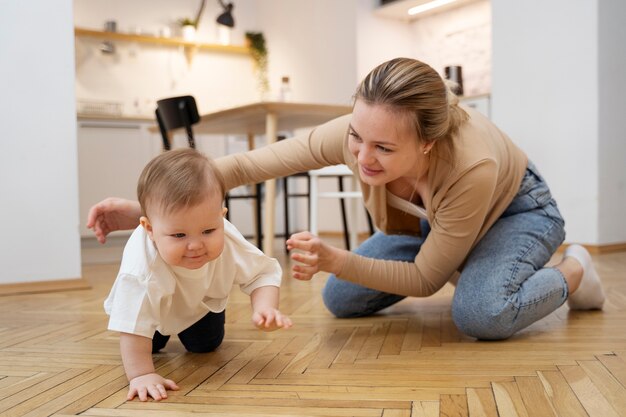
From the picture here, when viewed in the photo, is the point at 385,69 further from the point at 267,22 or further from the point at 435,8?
the point at 267,22

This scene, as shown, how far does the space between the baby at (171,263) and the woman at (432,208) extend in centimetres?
19

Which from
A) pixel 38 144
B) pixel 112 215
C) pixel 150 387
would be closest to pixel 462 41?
pixel 38 144

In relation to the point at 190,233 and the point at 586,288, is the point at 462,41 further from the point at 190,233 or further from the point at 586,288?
the point at 190,233

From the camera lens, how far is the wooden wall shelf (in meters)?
6.14

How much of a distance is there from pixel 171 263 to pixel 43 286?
1737 millimetres

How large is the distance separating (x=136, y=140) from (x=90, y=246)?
3.21 feet

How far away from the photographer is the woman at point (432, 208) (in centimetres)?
138

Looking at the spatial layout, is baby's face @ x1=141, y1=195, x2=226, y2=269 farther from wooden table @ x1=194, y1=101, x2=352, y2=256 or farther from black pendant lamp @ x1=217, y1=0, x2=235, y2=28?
black pendant lamp @ x1=217, y1=0, x2=235, y2=28

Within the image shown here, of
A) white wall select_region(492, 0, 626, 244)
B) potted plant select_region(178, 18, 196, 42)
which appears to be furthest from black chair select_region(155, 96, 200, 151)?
potted plant select_region(178, 18, 196, 42)

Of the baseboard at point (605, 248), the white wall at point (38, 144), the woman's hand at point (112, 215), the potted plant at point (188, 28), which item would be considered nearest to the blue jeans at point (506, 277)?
the woman's hand at point (112, 215)

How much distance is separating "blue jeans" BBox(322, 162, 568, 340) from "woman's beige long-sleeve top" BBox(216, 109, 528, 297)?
0.06 m

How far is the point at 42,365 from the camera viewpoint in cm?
145

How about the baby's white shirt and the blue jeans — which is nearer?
the baby's white shirt

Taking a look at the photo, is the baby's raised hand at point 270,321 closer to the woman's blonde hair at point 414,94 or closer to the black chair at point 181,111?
the woman's blonde hair at point 414,94
